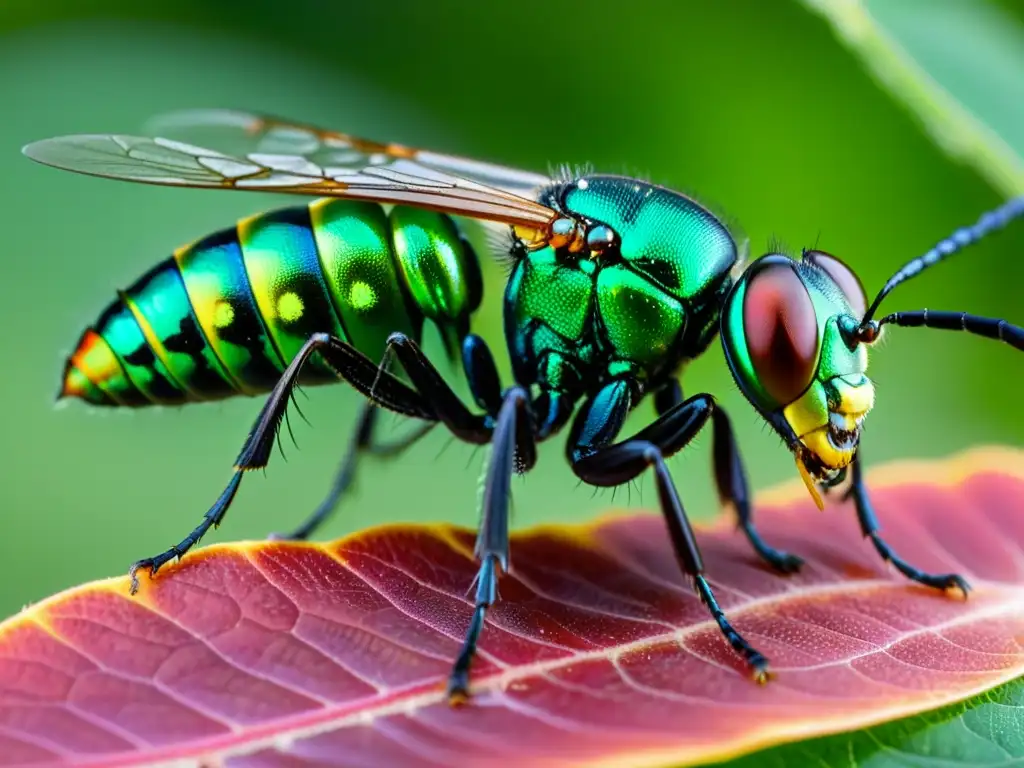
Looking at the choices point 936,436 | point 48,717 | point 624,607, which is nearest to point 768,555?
point 624,607

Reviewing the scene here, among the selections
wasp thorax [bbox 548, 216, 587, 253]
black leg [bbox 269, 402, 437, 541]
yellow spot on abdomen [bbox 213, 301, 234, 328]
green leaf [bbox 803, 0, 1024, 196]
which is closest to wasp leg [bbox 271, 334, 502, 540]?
black leg [bbox 269, 402, 437, 541]

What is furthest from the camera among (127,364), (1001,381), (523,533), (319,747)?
(1001,381)

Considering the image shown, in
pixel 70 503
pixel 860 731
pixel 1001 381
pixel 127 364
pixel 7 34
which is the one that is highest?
pixel 7 34

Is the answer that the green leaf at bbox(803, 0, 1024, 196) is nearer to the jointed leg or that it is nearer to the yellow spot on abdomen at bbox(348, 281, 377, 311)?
the jointed leg

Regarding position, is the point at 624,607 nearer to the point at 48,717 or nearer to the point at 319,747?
the point at 319,747

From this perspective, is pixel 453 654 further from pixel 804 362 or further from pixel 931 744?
pixel 804 362

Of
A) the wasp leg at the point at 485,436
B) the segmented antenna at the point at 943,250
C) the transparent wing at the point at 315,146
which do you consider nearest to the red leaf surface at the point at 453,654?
the wasp leg at the point at 485,436
